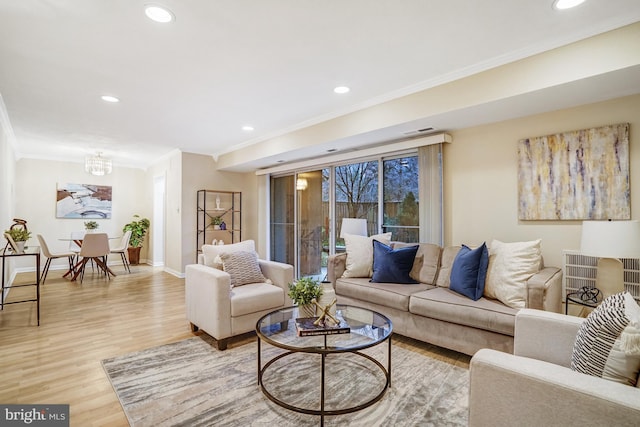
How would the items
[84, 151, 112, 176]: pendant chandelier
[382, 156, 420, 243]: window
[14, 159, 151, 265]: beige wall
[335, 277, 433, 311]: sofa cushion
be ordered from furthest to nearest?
[14, 159, 151, 265]: beige wall, [84, 151, 112, 176]: pendant chandelier, [382, 156, 420, 243]: window, [335, 277, 433, 311]: sofa cushion

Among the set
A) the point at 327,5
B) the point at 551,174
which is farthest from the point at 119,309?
the point at 551,174

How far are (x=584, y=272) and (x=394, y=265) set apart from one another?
1.58 m

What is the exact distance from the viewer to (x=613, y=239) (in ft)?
7.06

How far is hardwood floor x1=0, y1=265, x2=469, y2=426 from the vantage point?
2.09 meters

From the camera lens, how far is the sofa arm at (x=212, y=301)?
2.77 meters

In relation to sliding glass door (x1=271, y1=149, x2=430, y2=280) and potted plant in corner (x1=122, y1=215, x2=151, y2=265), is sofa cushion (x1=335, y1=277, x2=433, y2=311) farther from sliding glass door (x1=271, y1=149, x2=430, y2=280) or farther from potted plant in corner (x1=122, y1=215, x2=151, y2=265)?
potted plant in corner (x1=122, y1=215, x2=151, y2=265)

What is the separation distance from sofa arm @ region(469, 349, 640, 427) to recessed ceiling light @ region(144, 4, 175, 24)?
263cm

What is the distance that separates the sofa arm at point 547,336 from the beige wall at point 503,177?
1545 mm

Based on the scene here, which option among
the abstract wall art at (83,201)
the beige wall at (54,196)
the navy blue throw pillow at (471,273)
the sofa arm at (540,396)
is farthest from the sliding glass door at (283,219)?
the sofa arm at (540,396)

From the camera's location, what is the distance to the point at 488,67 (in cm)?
262

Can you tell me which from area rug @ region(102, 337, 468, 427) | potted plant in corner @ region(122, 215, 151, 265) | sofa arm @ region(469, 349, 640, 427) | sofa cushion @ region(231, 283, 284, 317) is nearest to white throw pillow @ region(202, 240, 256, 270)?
sofa cushion @ region(231, 283, 284, 317)

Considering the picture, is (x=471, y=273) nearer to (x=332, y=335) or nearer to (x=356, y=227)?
(x=332, y=335)

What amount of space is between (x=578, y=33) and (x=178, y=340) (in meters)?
4.12

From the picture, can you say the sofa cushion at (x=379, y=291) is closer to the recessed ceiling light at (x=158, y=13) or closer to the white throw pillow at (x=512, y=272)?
the white throw pillow at (x=512, y=272)
